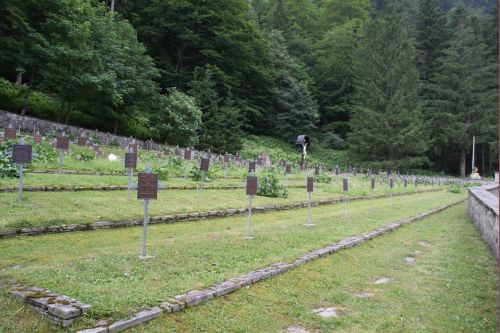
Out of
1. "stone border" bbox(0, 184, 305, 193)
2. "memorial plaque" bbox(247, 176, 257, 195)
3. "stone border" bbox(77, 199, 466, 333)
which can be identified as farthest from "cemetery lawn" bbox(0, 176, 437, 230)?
"stone border" bbox(77, 199, 466, 333)

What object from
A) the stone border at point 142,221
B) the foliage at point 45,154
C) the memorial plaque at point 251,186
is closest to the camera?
the stone border at point 142,221

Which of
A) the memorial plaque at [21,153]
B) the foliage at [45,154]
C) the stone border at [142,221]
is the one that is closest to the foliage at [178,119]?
the foliage at [45,154]

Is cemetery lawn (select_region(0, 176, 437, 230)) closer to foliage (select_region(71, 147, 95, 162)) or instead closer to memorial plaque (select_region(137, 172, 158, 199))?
memorial plaque (select_region(137, 172, 158, 199))

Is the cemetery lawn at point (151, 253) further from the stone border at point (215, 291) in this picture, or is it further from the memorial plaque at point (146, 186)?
the memorial plaque at point (146, 186)

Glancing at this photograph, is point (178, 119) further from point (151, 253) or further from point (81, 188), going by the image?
point (151, 253)

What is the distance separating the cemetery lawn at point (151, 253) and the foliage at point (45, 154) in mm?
7778

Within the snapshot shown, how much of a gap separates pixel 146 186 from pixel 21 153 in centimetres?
430

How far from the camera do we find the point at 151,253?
6.54 meters

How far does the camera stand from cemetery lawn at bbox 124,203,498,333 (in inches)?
181

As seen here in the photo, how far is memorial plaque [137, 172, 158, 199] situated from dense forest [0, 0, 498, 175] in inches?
745

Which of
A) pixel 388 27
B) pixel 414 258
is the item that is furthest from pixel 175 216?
pixel 388 27

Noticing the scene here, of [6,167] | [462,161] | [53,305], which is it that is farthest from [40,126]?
[462,161]

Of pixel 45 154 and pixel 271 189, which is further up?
pixel 45 154

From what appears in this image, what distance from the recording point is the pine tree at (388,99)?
43094 millimetres
